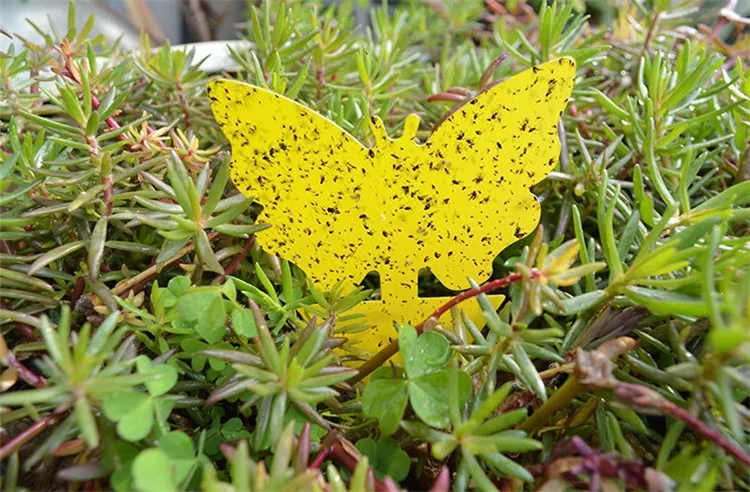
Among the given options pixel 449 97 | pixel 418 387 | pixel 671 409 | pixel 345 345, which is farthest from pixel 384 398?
pixel 449 97

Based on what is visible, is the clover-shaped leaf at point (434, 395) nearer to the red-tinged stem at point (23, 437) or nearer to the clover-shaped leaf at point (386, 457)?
the clover-shaped leaf at point (386, 457)

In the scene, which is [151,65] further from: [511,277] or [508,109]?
[511,277]

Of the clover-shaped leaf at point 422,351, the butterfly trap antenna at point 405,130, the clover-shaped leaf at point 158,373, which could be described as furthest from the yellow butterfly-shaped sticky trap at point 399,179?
the clover-shaped leaf at point 158,373

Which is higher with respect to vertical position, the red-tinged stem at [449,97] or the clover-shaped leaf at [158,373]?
the red-tinged stem at [449,97]

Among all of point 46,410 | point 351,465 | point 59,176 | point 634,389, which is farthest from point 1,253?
point 634,389

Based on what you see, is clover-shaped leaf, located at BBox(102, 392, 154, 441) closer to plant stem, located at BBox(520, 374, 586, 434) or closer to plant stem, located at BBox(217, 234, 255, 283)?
plant stem, located at BBox(217, 234, 255, 283)

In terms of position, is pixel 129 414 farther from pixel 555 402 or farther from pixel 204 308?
pixel 555 402
